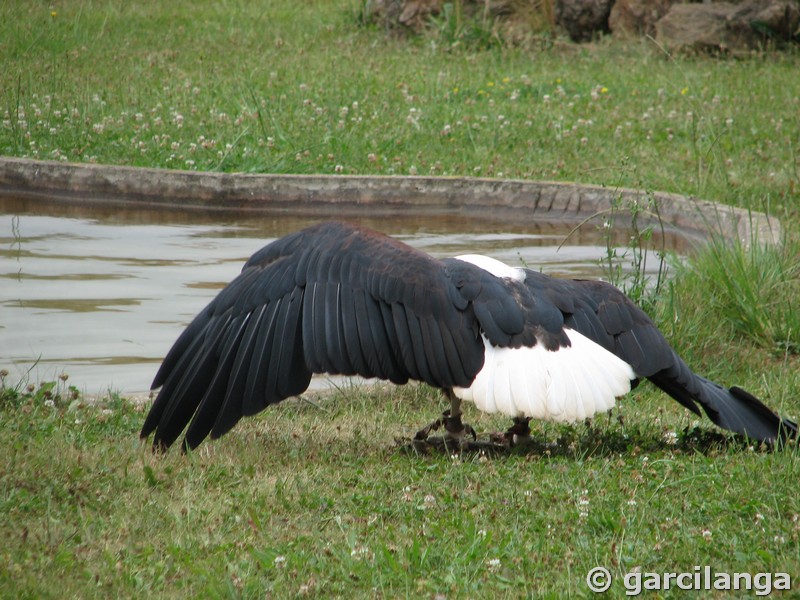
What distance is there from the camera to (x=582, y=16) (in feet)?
49.0

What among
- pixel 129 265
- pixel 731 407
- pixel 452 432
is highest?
pixel 731 407

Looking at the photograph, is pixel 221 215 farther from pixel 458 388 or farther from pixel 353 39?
pixel 353 39

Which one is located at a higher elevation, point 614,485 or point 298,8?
point 298,8

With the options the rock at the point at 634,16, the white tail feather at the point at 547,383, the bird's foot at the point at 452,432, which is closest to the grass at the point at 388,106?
the rock at the point at 634,16

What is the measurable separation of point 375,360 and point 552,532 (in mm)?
958

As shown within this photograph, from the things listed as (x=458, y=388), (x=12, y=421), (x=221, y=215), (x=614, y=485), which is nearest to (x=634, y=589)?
(x=614, y=485)

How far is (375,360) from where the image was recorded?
165 inches

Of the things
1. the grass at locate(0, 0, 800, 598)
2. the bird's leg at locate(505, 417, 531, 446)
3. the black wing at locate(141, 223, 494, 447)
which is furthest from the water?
the bird's leg at locate(505, 417, 531, 446)

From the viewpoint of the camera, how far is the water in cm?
587

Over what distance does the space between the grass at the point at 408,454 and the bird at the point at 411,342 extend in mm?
223

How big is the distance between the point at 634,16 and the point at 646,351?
443 inches

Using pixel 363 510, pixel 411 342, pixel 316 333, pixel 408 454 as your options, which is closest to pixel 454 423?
pixel 408 454

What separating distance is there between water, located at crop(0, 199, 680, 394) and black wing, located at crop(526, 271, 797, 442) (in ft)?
5.84

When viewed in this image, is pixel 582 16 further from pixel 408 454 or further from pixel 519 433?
pixel 408 454
